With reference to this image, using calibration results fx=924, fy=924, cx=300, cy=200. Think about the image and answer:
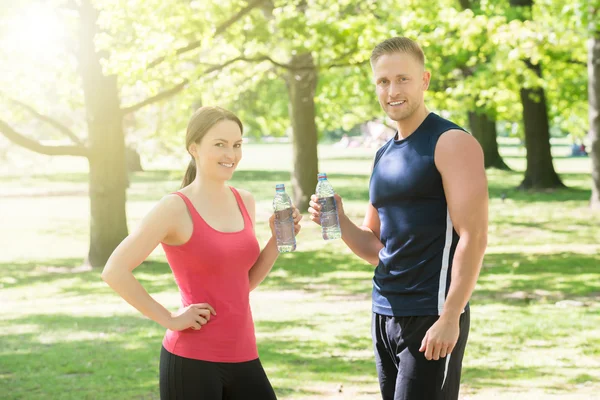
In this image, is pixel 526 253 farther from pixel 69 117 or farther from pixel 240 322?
pixel 69 117

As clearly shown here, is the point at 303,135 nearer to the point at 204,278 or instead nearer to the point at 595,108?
the point at 595,108

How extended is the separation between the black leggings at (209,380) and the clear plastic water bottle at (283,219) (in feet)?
2.05

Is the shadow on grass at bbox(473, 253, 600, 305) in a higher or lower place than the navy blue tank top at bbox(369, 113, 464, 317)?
lower

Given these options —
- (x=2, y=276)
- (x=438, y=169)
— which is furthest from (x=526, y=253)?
(x=438, y=169)

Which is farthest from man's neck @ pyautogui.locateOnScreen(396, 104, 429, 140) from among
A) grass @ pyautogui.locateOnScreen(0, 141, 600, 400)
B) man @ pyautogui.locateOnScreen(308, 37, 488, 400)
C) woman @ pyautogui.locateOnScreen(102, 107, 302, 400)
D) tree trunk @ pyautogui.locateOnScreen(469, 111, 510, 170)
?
tree trunk @ pyautogui.locateOnScreen(469, 111, 510, 170)

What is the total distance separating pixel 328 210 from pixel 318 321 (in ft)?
22.6

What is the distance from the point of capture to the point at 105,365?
30.7 ft

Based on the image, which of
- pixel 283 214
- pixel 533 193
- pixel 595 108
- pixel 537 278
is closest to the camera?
pixel 283 214

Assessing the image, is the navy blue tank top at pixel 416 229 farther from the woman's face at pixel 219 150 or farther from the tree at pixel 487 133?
the tree at pixel 487 133

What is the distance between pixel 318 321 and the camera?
450 inches

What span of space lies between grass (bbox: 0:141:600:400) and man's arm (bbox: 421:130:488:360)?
4.10 metres

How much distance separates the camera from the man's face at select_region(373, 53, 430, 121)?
4121mm

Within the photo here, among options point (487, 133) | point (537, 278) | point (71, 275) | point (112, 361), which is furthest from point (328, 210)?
point (487, 133)

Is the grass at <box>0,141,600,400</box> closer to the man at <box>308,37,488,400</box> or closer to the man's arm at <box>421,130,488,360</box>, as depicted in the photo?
the man at <box>308,37,488,400</box>
